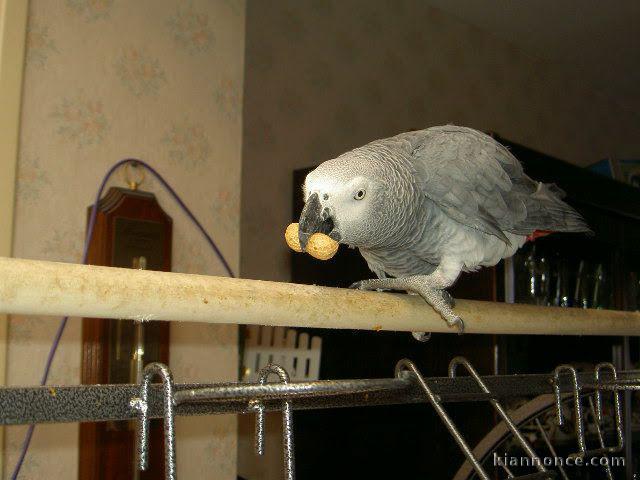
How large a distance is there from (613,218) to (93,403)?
7.15 ft

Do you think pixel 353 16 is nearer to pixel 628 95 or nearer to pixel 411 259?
pixel 411 259

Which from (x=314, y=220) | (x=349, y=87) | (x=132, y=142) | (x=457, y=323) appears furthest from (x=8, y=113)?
(x=349, y=87)

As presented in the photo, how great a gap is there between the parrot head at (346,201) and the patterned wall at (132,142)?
2.20 feet

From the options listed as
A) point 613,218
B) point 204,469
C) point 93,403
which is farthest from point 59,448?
point 613,218

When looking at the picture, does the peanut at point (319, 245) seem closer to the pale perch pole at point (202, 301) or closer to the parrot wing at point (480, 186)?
the pale perch pole at point (202, 301)

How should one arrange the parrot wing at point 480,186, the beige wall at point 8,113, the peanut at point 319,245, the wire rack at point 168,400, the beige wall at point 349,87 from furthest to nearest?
the beige wall at point 349,87, the beige wall at point 8,113, the parrot wing at point 480,186, the peanut at point 319,245, the wire rack at point 168,400

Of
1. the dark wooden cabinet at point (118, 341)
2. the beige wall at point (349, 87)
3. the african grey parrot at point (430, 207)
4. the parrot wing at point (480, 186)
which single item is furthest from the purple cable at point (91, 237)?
the beige wall at point (349, 87)

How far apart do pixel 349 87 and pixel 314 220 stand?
180 cm

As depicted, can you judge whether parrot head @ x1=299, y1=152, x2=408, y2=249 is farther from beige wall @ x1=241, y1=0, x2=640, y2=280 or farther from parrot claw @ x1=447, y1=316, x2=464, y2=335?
beige wall @ x1=241, y1=0, x2=640, y2=280

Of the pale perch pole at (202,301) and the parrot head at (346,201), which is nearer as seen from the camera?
the pale perch pole at (202,301)

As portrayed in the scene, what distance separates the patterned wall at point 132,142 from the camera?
1.26 metres

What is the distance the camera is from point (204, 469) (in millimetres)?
1446

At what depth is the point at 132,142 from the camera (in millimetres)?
1414

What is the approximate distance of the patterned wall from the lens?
1.26 m
